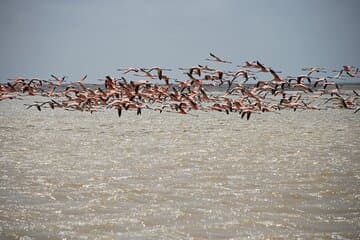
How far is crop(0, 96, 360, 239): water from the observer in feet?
22.3

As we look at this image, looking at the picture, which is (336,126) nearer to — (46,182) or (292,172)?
(292,172)

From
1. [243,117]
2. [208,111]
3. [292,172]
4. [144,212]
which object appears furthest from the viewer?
[208,111]

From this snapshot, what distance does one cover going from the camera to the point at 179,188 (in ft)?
30.0

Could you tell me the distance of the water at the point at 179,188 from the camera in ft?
22.3

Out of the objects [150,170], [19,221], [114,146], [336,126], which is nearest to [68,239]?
[19,221]

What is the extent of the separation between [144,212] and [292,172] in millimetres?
4268

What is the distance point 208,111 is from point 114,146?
723 inches

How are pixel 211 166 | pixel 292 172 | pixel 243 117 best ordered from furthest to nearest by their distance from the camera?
pixel 243 117, pixel 211 166, pixel 292 172

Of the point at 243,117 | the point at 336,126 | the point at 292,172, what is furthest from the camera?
the point at 243,117

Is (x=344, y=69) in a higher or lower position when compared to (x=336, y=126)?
higher

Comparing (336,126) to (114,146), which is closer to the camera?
(114,146)

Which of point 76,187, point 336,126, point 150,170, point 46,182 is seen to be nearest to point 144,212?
point 76,187

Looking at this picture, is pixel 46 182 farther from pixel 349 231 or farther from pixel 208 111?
pixel 208 111

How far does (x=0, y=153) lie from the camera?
44.3 ft
